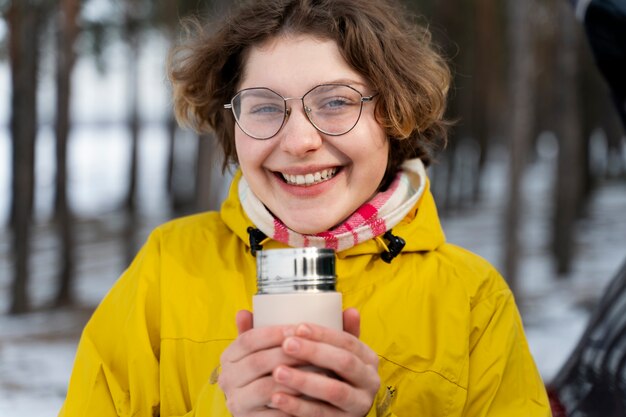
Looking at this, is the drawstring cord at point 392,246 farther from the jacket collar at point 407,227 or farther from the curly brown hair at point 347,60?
the curly brown hair at point 347,60

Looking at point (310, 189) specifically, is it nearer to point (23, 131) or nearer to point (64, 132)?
point (23, 131)

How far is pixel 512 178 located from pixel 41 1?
6826 mm

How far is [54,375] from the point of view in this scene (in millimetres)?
6145

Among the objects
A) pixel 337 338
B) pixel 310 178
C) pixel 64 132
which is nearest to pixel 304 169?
pixel 310 178

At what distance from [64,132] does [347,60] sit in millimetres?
8557

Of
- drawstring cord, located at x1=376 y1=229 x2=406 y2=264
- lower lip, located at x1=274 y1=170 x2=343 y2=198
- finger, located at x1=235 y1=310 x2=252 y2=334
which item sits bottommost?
finger, located at x1=235 y1=310 x2=252 y2=334

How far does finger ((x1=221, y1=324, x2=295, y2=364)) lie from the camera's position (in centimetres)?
135

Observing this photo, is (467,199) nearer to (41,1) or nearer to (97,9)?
(97,9)

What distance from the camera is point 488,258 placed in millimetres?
13852

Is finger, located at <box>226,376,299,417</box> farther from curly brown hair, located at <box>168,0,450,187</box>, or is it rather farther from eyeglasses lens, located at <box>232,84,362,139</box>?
curly brown hair, located at <box>168,0,450,187</box>

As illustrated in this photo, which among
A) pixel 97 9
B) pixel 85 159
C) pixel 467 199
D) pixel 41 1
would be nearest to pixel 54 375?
pixel 41 1

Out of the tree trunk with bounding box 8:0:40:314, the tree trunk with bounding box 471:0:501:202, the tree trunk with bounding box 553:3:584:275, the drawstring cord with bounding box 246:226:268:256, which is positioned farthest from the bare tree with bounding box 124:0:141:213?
the drawstring cord with bounding box 246:226:268:256

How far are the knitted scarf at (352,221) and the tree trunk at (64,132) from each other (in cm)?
781

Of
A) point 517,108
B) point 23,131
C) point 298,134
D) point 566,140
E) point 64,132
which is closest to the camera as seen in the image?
point 298,134
